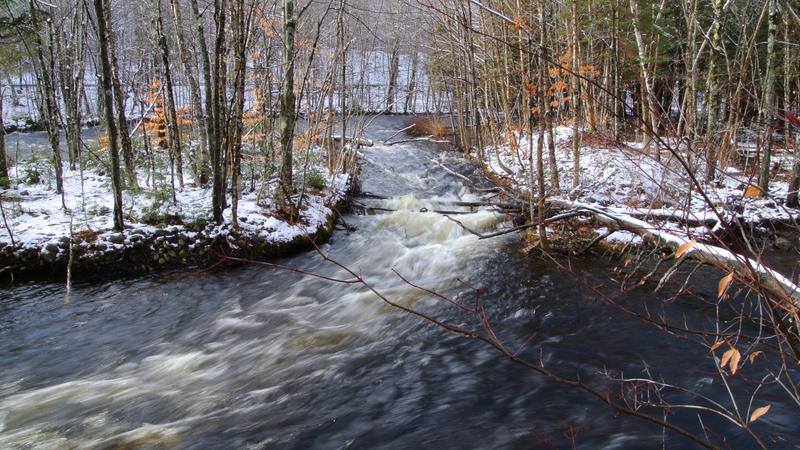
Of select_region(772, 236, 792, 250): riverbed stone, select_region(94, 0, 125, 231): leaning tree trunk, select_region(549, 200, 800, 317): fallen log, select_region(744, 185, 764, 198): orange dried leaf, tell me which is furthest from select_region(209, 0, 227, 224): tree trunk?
select_region(772, 236, 792, 250): riverbed stone

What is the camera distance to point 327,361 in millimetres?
5473

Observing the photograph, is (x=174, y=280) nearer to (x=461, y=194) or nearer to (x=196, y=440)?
(x=196, y=440)

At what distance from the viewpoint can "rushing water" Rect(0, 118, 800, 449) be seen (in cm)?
417

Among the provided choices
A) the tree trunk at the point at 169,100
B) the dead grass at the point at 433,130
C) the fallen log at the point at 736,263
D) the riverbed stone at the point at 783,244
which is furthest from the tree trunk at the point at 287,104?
the dead grass at the point at 433,130

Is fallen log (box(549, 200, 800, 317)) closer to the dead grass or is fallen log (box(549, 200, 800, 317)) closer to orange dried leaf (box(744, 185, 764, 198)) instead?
orange dried leaf (box(744, 185, 764, 198))

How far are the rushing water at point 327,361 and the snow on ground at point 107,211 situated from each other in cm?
93

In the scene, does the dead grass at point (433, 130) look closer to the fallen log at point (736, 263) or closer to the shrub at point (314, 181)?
the shrub at point (314, 181)

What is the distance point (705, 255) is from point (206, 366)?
16.8ft

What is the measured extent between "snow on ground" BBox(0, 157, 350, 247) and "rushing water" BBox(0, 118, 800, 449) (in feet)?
3.07

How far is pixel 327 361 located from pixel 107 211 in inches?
235

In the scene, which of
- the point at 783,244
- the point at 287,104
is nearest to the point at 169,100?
the point at 287,104

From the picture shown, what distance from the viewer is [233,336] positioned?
20.5 feet

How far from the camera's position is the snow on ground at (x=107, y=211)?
816 cm

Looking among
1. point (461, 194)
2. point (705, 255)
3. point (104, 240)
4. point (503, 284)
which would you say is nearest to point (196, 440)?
point (705, 255)
